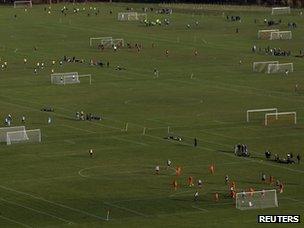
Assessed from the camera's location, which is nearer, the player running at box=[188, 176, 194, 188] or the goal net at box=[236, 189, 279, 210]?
the goal net at box=[236, 189, 279, 210]

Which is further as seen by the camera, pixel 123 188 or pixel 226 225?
pixel 123 188

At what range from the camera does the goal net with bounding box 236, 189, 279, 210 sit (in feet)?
549

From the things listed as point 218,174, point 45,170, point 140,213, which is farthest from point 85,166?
point 140,213

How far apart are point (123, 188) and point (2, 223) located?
78.4 feet

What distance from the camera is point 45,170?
192m

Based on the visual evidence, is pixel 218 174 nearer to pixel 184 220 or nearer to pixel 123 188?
pixel 123 188

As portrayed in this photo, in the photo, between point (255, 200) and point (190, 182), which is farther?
point (190, 182)

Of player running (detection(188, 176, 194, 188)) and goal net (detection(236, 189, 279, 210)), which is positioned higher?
goal net (detection(236, 189, 279, 210))

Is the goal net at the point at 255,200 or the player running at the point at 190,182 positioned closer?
the goal net at the point at 255,200

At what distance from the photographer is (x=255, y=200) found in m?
168

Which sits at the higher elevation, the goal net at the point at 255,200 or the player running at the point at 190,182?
the goal net at the point at 255,200

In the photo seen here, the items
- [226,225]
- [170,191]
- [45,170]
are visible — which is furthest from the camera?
[45,170]

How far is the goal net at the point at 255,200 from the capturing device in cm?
16725

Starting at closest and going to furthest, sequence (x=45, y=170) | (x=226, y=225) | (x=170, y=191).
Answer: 1. (x=226, y=225)
2. (x=170, y=191)
3. (x=45, y=170)
